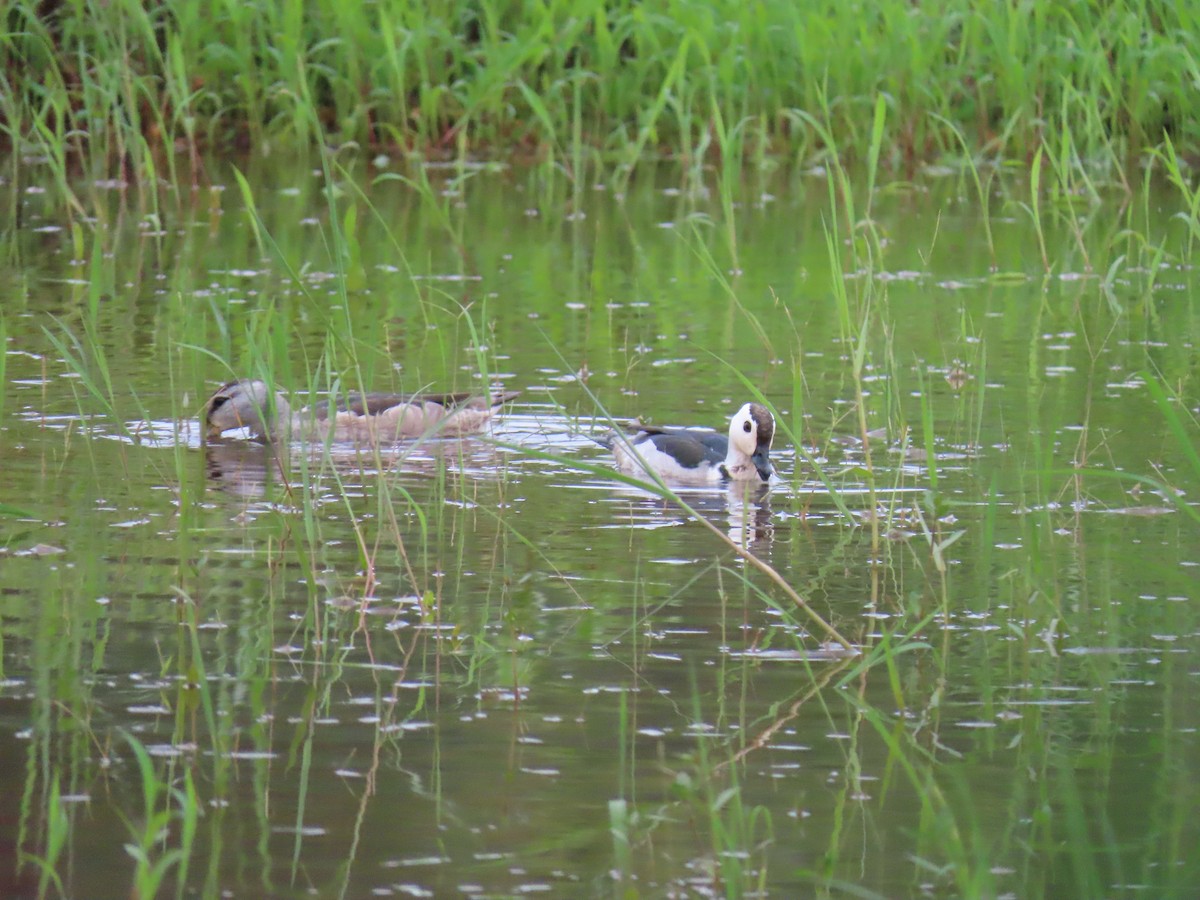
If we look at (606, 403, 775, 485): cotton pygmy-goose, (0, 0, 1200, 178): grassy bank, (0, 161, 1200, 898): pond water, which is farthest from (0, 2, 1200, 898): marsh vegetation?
(0, 0, 1200, 178): grassy bank

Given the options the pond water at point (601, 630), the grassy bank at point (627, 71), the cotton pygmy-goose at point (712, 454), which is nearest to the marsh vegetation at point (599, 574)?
the pond water at point (601, 630)

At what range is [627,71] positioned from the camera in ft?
59.2

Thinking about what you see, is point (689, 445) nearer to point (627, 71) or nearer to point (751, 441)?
point (751, 441)

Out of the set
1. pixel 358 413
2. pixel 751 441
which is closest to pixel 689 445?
pixel 751 441

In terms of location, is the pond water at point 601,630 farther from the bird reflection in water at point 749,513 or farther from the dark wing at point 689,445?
the dark wing at point 689,445

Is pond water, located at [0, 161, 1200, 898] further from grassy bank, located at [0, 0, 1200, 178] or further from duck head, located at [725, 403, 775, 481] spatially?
grassy bank, located at [0, 0, 1200, 178]

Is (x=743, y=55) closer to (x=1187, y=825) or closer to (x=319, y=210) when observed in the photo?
(x=319, y=210)

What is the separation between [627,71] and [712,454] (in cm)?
981

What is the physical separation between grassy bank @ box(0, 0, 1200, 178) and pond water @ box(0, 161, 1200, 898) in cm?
616

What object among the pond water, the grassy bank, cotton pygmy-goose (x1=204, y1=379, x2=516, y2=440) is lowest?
the pond water

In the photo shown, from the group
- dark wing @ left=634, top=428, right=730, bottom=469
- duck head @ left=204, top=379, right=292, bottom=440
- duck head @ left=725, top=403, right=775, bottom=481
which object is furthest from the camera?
duck head @ left=204, top=379, right=292, bottom=440

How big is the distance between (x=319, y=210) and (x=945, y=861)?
38.5 feet

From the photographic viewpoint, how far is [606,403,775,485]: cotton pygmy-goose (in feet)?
28.2

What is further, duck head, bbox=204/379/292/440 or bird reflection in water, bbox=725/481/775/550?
duck head, bbox=204/379/292/440
